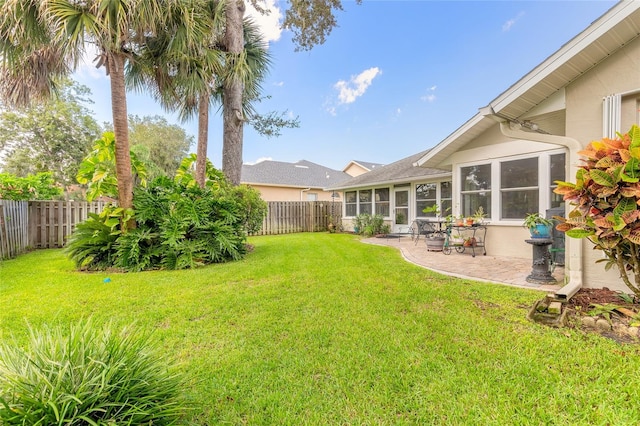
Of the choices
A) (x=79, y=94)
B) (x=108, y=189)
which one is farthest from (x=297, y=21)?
(x=79, y=94)

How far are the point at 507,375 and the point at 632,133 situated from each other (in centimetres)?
258

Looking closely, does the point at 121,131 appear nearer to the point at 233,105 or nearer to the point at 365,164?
the point at 233,105

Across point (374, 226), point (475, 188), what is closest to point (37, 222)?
point (374, 226)

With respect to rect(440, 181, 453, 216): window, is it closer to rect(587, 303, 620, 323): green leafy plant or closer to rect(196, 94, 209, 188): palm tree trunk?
rect(587, 303, 620, 323): green leafy plant

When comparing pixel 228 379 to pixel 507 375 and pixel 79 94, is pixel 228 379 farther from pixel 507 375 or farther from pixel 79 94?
pixel 79 94

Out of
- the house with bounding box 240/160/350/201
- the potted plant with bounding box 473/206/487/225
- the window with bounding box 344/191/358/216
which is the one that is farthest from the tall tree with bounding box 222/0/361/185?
the house with bounding box 240/160/350/201

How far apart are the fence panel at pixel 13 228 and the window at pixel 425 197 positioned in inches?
502

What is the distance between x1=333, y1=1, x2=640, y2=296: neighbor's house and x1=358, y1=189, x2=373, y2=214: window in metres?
5.39

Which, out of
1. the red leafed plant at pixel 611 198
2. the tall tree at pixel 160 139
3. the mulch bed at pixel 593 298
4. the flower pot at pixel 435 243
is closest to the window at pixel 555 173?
the flower pot at pixel 435 243

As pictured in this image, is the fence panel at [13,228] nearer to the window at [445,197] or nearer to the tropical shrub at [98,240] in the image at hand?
the tropical shrub at [98,240]

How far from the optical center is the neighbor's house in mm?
3520

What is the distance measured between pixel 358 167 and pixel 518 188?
1861 cm

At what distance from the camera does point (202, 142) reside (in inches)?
313

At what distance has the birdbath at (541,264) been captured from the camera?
451 centimetres
